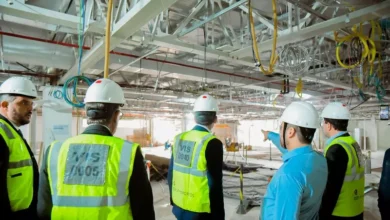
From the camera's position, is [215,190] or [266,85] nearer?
[215,190]

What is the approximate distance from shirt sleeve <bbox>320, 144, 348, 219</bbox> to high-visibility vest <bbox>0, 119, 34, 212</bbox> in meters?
2.64

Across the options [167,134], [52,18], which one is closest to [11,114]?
[52,18]

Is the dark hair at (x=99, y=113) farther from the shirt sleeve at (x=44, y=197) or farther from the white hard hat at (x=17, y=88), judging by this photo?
the white hard hat at (x=17, y=88)

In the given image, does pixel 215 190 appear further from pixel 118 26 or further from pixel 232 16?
pixel 232 16

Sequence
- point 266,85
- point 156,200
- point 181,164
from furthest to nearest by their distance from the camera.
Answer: point 266,85 < point 156,200 < point 181,164

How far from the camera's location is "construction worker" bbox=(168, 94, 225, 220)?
2.44 m

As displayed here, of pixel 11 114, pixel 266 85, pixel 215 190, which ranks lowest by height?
pixel 215 190

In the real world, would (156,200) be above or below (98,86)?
below

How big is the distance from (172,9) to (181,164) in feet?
7.90

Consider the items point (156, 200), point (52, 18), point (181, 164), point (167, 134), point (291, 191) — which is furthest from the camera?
point (167, 134)

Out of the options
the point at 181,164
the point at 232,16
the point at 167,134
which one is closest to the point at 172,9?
the point at 232,16

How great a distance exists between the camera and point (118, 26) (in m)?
2.81

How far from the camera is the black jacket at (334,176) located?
90.3 inches

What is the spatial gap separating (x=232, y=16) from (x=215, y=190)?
2.94 m
